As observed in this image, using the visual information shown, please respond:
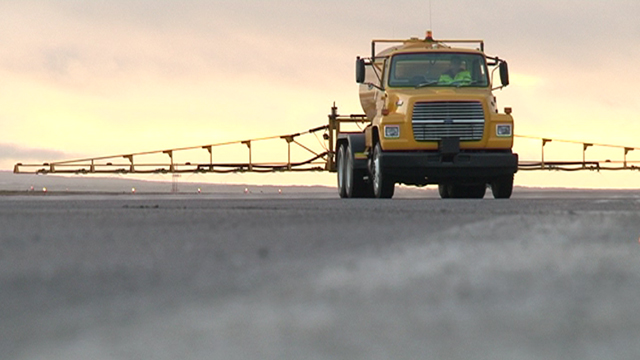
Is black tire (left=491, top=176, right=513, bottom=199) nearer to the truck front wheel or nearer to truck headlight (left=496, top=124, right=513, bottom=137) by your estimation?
truck headlight (left=496, top=124, right=513, bottom=137)

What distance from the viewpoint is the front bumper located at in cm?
2228

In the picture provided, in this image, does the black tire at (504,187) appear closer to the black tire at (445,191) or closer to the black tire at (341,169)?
the black tire at (445,191)

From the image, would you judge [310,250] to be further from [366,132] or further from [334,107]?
[334,107]

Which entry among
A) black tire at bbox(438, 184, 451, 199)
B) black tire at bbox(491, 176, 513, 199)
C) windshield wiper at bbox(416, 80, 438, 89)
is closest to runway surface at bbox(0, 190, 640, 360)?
windshield wiper at bbox(416, 80, 438, 89)

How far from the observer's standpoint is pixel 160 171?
6222cm

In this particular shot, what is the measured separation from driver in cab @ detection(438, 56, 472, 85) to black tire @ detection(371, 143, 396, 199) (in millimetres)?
1806

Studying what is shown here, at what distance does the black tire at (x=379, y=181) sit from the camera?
890 inches

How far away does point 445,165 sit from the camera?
22531mm

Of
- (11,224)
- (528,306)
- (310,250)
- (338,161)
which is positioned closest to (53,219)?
(11,224)

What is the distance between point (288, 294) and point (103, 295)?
59 centimetres

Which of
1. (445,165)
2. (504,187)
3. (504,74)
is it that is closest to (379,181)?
(445,165)

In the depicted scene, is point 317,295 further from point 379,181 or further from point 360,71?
point 379,181

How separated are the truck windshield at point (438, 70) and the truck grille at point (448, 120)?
2.06 feet

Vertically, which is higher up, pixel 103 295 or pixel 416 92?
pixel 416 92
